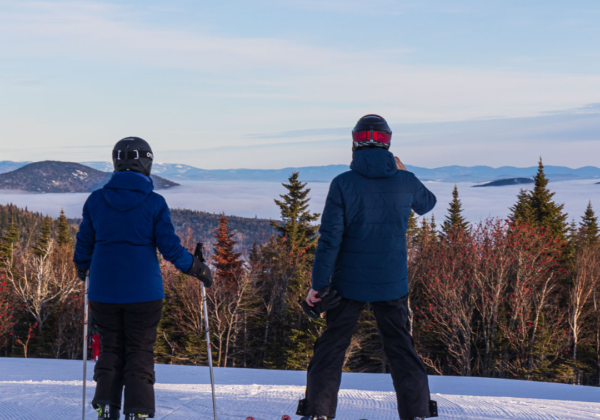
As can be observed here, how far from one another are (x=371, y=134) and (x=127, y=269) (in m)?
1.77

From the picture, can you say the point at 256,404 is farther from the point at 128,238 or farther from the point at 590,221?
the point at 590,221

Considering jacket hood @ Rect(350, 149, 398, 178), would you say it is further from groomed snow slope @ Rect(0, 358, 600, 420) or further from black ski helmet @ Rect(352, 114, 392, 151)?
groomed snow slope @ Rect(0, 358, 600, 420)

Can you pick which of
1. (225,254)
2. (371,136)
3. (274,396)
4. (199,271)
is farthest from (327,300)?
(225,254)

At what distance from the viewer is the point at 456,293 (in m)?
31.8

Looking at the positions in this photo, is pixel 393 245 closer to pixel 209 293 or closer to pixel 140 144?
pixel 140 144

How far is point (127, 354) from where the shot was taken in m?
3.72

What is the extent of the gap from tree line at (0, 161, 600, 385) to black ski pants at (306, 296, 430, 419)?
2708 centimetres

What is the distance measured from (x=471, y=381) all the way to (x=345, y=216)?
12.4 ft

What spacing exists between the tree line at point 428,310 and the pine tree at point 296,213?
3.2 inches

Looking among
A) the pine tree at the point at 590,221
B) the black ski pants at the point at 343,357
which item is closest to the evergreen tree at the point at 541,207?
the pine tree at the point at 590,221

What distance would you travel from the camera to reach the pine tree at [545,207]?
47.6 meters

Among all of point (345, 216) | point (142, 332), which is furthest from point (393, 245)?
point (142, 332)

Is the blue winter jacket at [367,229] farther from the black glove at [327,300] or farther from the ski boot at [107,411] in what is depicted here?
the ski boot at [107,411]

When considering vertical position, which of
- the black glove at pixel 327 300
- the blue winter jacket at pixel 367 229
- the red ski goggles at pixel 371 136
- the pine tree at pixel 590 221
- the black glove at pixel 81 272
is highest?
the pine tree at pixel 590 221
